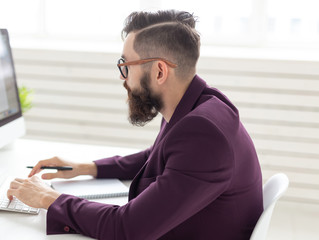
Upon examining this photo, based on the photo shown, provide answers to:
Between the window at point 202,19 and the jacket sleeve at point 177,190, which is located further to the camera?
the window at point 202,19

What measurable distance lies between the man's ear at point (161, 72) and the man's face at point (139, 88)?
27 mm

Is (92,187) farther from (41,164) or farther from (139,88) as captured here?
(139,88)

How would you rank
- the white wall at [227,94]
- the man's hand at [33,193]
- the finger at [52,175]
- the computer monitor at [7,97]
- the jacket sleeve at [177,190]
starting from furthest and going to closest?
the white wall at [227,94] → the computer monitor at [7,97] → the finger at [52,175] → the man's hand at [33,193] → the jacket sleeve at [177,190]

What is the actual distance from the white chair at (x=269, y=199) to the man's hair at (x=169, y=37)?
0.42 metres

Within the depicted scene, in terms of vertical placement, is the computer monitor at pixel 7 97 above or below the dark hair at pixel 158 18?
below

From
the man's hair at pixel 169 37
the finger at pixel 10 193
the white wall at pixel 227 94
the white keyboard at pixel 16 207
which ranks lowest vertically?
the white wall at pixel 227 94

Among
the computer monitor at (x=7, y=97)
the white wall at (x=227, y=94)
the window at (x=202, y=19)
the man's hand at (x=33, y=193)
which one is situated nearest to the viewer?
the man's hand at (x=33, y=193)

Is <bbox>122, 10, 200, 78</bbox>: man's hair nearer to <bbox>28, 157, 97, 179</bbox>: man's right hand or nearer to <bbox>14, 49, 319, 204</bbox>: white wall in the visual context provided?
<bbox>28, 157, 97, 179</bbox>: man's right hand

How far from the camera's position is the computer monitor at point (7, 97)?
1.80 m

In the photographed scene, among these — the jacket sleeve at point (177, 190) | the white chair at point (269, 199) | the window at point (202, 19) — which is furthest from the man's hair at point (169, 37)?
the window at point (202, 19)

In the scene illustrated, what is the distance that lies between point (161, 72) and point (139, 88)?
10cm

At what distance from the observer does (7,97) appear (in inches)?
72.5

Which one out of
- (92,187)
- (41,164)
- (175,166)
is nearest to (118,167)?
(92,187)

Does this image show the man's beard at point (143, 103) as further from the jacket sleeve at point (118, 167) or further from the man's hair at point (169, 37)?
the jacket sleeve at point (118, 167)
